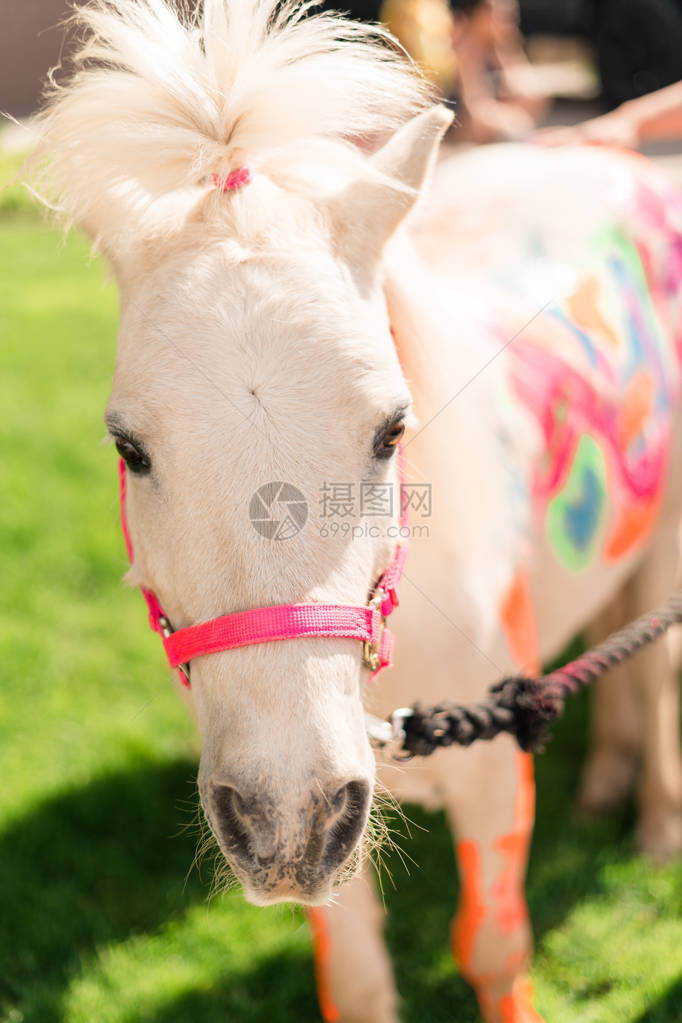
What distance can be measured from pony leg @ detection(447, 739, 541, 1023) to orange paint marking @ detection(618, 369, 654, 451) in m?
0.97

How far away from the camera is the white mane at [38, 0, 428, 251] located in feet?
4.74

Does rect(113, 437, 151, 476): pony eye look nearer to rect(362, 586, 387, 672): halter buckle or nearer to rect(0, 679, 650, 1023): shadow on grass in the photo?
rect(362, 586, 387, 672): halter buckle

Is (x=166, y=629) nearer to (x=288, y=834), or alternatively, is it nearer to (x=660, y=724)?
(x=288, y=834)

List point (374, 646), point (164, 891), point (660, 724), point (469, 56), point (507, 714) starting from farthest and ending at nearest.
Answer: point (469, 56), point (660, 724), point (164, 891), point (507, 714), point (374, 646)

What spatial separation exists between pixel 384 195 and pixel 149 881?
7.26ft

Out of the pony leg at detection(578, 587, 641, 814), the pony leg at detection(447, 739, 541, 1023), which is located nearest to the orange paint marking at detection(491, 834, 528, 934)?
the pony leg at detection(447, 739, 541, 1023)

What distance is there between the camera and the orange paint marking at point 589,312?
255 centimetres

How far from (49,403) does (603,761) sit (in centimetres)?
391

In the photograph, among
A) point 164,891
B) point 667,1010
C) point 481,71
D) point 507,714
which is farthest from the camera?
point 481,71

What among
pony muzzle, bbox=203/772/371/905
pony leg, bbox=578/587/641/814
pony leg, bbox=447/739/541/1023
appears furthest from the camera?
pony leg, bbox=578/587/641/814

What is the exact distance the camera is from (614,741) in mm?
3162

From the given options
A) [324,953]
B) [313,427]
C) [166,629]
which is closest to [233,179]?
[313,427]

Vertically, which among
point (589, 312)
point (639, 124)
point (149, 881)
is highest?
point (639, 124)

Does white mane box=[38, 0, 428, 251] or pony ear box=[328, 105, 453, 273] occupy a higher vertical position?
white mane box=[38, 0, 428, 251]
